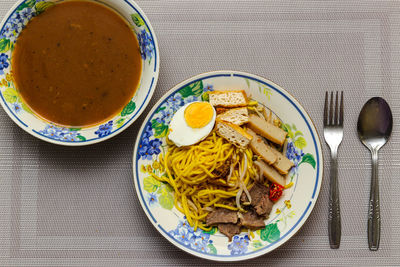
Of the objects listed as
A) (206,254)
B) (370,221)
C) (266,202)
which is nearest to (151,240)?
(206,254)

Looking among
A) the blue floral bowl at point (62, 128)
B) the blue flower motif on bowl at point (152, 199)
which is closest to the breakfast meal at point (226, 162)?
the blue flower motif on bowl at point (152, 199)

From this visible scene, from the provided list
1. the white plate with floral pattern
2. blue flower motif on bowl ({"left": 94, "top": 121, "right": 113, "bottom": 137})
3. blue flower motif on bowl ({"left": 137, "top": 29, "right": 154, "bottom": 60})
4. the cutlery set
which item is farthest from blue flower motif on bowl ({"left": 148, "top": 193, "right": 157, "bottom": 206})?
the cutlery set

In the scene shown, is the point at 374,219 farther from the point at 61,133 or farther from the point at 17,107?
the point at 17,107

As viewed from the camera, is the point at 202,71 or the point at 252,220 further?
the point at 202,71

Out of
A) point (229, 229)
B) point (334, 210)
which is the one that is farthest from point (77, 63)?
point (334, 210)

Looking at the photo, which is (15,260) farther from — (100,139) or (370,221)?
(370,221)
